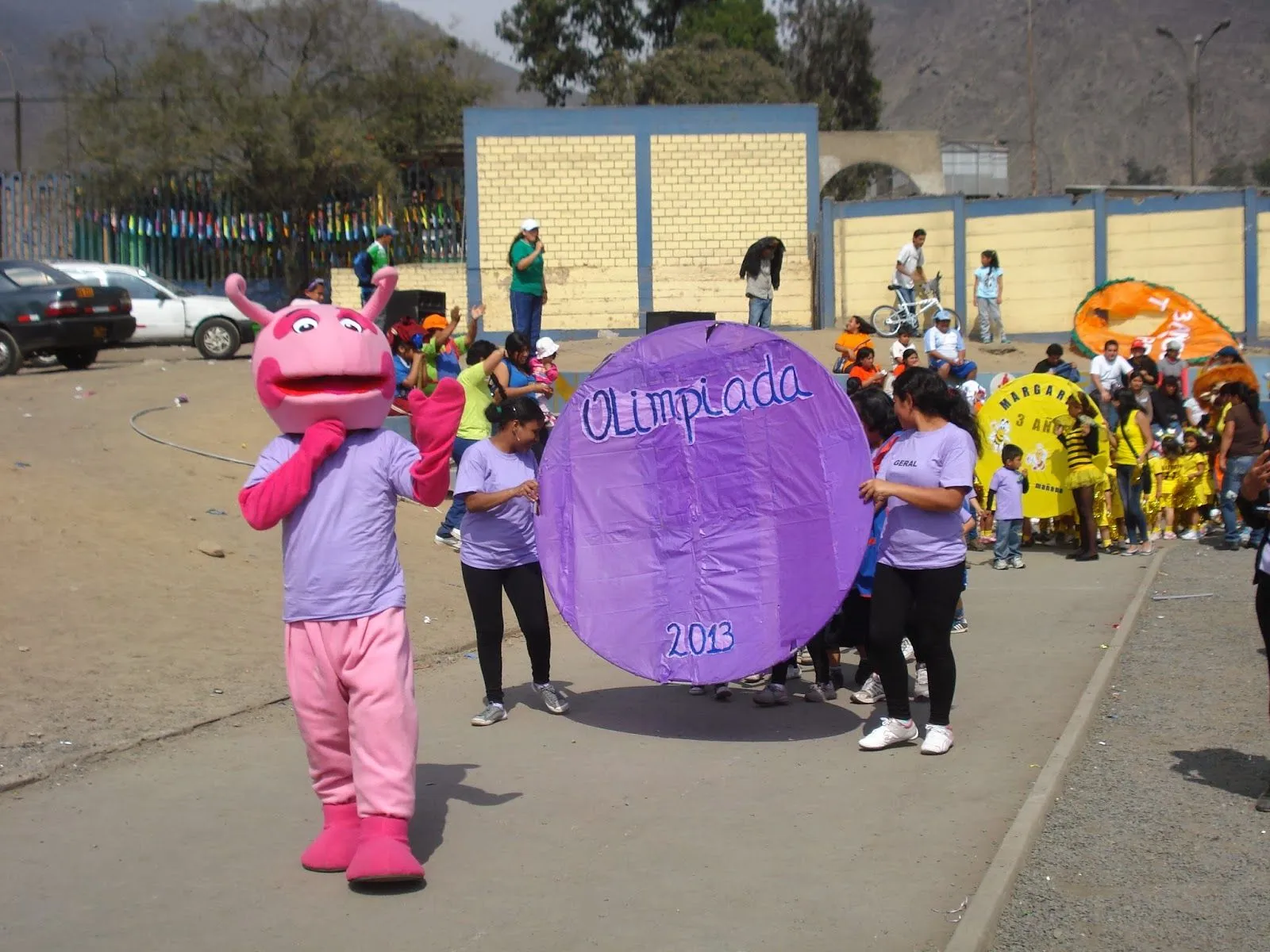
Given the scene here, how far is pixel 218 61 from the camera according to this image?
3675cm

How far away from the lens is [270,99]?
34.6m

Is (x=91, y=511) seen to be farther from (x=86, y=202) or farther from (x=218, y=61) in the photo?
(x=218, y=61)

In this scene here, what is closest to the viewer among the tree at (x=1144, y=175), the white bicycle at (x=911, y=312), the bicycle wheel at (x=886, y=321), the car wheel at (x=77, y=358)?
the car wheel at (x=77, y=358)

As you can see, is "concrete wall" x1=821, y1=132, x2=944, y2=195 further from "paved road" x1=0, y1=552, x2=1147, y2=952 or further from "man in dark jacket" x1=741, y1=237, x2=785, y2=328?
"paved road" x1=0, y1=552, x2=1147, y2=952

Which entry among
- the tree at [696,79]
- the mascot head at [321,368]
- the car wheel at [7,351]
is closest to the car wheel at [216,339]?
the car wheel at [7,351]

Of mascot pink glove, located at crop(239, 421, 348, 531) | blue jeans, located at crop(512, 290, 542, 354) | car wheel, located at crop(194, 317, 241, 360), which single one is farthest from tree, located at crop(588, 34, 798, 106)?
mascot pink glove, located at crop(239, 421, 348, 531)

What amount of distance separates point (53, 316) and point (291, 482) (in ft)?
53.0

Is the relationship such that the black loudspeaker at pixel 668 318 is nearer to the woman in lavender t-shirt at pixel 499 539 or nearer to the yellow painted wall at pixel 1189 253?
the woman in lavender t-shirt at pixel 499 539

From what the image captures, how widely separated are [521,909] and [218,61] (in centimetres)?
3537

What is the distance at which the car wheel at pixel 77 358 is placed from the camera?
20.9 meters

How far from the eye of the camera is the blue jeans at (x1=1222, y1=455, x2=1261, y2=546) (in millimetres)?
14477

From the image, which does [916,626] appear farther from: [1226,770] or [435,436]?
[435,436]

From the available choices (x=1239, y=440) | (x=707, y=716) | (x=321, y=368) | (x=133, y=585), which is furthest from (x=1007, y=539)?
(x=321, y=368)

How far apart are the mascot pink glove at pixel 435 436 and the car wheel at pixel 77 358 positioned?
669 inches
